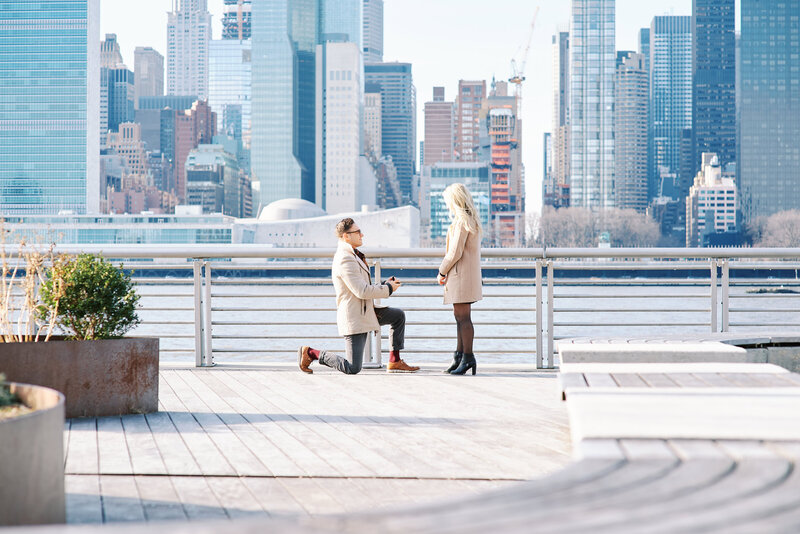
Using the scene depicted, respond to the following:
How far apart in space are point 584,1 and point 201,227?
9182cm

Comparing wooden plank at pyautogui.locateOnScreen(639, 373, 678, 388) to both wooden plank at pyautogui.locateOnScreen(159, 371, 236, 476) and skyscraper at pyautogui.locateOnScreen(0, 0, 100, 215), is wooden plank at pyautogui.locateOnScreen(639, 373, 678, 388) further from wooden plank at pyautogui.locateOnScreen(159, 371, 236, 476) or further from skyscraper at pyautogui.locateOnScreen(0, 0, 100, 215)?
skyscraper at pyautogui.locateOnScreen(0, 0, 100, 215)

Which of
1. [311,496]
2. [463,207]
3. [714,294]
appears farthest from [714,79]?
[311,496]

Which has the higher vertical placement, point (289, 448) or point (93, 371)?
point (93, 371)

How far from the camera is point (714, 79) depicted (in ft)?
530

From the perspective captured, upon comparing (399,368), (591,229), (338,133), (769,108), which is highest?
(338,133)

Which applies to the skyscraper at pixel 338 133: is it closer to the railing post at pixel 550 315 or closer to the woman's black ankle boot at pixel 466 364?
the railing post at pixel 550 315

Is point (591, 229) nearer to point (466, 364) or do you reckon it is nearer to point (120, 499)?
point (466, 364)

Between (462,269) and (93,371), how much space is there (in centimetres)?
286

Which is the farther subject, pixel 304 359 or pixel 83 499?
pixel 304 359

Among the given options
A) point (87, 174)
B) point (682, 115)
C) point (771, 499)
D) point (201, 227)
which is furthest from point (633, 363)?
point (682, 115)

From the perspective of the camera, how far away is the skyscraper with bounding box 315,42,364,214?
165125mm

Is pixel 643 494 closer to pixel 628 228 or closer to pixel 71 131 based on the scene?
pixel 628 228

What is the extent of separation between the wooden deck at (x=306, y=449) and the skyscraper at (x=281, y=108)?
152 metres

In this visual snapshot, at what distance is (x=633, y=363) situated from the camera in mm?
4020
